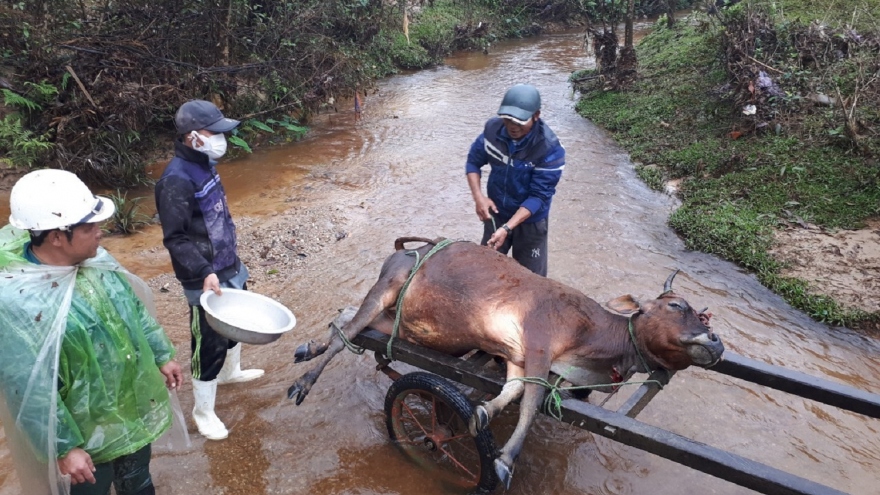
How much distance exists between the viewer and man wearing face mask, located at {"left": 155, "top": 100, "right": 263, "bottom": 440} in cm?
320

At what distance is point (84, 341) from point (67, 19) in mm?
8661

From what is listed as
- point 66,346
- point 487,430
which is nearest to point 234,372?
point 66,346

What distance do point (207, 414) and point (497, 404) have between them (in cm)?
211

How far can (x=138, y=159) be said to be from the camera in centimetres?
827

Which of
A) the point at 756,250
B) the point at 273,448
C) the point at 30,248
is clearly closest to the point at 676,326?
the point at 273,448

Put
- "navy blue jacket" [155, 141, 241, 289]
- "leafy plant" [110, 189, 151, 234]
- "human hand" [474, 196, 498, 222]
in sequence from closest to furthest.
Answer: "navy blue jacket" [155, 141, 241, 289], "human hand" [474, 196, 498, 222], "leafy plant" [110, 189, 151, 234]

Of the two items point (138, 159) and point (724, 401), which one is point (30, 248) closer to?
point (724, 401)

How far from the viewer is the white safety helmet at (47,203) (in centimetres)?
220

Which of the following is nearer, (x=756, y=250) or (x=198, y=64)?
(x=756, y=250)

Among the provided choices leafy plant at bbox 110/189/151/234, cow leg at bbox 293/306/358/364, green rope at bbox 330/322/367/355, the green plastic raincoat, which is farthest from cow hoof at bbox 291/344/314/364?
leafy plant at bbox 110/189/151/234

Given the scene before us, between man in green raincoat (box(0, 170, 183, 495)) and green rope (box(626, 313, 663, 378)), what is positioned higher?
man in green raincoat (box(0, 170, 183, 495))

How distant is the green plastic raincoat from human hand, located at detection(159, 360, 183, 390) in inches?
8.1

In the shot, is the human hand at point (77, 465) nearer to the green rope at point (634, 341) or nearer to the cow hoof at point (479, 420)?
→ the cow hoof at point (479, 420)

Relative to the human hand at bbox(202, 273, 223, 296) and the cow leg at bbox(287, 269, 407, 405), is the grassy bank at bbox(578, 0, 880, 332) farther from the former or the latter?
the human hand at bbox(202, 273, 223, 296)
